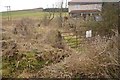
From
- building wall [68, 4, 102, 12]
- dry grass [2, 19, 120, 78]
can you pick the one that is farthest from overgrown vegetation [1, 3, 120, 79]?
building wall [68, 4, 102, 12]

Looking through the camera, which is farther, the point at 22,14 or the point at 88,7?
the point at 88,7

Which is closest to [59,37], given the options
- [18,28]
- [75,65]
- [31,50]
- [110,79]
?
[31,50]

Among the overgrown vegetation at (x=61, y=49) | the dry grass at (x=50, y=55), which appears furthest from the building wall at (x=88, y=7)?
the dry grass at (x=50, y=55)

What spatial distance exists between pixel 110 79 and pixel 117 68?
0.54ft

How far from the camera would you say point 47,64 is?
3775mm

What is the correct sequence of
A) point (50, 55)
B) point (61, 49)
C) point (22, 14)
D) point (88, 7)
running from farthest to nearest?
point (88, 7), point (22, 14), point (61, 49), point (50, 55)

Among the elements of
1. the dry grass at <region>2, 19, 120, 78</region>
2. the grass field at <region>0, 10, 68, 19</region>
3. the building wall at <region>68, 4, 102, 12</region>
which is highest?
the building wall at <region>68, 4, 102, 12</region>

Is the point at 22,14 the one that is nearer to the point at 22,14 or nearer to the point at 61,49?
the point at 22,14

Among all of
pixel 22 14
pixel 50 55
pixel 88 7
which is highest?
pixel 88 7

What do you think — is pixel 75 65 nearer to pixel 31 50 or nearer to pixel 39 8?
pixel 31 50

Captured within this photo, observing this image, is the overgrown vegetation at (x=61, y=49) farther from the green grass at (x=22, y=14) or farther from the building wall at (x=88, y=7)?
the building wall at (x=88, y=7)

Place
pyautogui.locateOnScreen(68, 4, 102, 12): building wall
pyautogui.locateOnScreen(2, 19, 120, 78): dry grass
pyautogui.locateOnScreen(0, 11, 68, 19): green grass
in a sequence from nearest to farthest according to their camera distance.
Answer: pyautogui.locateOnScreen(2, 19, 120, 78): dry grass → pyautogui.locateOnScreen(0, 11, 68, 19): green grass → pyautogui.locateOnScreen(68, 4, 102, 12): building wall

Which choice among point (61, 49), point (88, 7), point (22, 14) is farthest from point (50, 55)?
point (88, 7)

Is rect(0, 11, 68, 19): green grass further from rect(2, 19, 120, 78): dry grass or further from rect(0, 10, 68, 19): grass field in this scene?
rect(2, 19, 120, 78): dry grass
